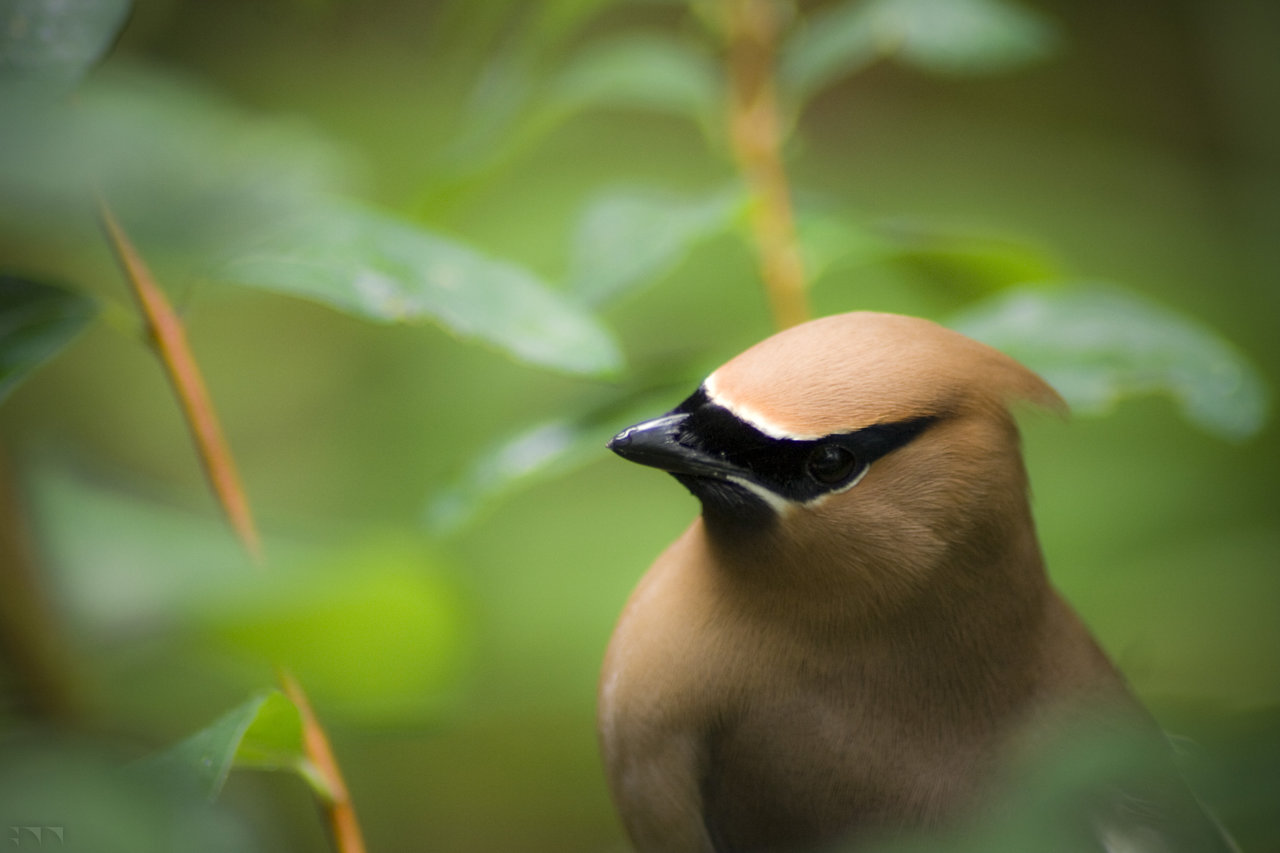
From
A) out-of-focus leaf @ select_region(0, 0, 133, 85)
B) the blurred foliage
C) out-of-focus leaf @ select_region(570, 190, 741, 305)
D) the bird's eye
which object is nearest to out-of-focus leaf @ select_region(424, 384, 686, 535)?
the blurred foliage

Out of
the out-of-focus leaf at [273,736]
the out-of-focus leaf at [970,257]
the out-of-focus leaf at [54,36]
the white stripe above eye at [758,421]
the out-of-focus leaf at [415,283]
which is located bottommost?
the out-of-focus leaf at [273,736]

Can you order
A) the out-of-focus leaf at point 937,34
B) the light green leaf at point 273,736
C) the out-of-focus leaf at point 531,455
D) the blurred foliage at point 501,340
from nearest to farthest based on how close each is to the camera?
1. the blurred foliage at point 501,340
2. the light green leaf at point 273,736
3. the out-of-focus leaf at point 531,455
4. the out-of-focus leaf at point 937,34

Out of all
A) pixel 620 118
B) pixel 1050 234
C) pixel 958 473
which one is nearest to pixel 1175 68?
pixel 1050 234

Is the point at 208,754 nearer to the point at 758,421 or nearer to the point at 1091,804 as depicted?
the point at 758,421

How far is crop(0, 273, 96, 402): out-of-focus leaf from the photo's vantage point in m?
0.76

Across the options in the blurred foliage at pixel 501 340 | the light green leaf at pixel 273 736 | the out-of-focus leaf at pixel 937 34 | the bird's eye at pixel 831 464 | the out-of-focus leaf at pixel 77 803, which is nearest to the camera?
the out-of-focus leaf at pixel 77 803

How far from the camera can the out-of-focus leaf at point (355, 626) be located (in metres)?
0.52

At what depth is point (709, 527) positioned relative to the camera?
87 cm

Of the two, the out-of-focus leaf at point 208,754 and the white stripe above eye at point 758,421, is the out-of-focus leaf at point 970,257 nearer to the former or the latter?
the white stripe above eye at point 758,421

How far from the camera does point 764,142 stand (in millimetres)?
1430

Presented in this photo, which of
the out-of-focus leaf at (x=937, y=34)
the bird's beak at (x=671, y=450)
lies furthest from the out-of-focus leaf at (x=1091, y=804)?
the out-of-focus leaf at (x=937, y=34)

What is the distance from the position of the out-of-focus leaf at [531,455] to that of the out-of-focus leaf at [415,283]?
0.15 m

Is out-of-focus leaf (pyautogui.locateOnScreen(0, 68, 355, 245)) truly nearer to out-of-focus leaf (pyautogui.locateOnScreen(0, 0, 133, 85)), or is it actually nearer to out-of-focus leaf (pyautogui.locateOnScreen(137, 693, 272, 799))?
out-of-focus leaf (pyautogui.locateOnScreen(0, 0, 133, 85))

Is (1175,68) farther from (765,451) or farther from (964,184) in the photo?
(765,451)
